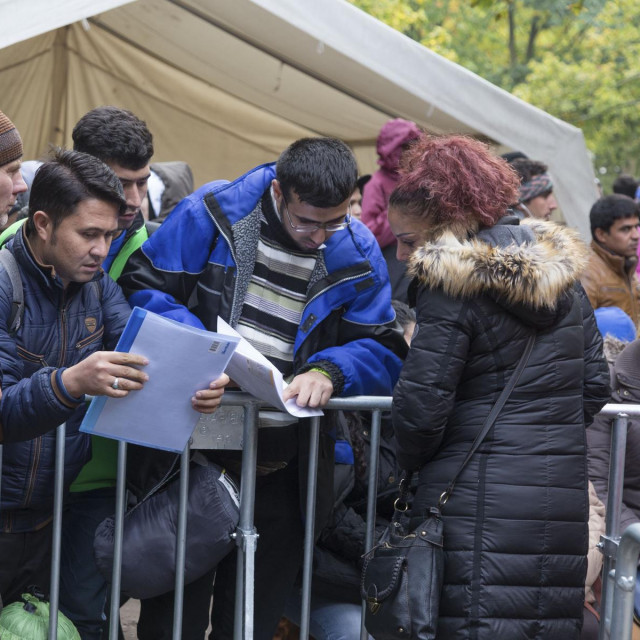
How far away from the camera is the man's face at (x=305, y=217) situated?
324 cm

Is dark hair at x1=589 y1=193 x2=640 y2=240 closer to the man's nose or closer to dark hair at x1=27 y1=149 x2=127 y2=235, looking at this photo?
the man's nose

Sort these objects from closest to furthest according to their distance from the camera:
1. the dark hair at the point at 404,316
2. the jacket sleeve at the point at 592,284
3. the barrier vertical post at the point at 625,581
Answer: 1. the barrier vertical post at the point at 625,581
2. the dark hair at the point at 404,316
3. the jacket sleeve at the point at 592,284

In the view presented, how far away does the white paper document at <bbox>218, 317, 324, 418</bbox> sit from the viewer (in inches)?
113

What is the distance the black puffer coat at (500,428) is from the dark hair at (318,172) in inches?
20.8

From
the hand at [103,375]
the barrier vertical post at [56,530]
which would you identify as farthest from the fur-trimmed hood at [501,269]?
the barrier vertical post at [56,530]

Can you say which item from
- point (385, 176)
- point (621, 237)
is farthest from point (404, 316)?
point (621, 237)

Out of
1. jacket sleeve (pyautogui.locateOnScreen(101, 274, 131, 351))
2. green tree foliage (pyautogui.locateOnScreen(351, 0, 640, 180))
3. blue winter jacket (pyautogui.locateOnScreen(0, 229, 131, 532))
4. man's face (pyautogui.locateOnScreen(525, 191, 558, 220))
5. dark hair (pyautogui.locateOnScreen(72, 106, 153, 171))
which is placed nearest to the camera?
blue winter jacket (pyautogui.locateOnScreen(0, 229, 131, 532))

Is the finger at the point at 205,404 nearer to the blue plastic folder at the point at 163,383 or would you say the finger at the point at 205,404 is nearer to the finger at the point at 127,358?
the blue plastic folder at the point at 163,383

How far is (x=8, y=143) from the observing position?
302 centimetres

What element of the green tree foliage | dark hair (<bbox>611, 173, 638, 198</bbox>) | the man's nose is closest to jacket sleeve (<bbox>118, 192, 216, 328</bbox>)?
the man's nose

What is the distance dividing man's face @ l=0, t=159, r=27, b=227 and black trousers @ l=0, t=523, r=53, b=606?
99 cm

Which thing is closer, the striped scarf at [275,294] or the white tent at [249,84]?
the striped scarf at [275,294]

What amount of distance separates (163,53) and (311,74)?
1.16 meters

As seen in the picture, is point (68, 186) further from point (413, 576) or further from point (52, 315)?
point (413, 576)
